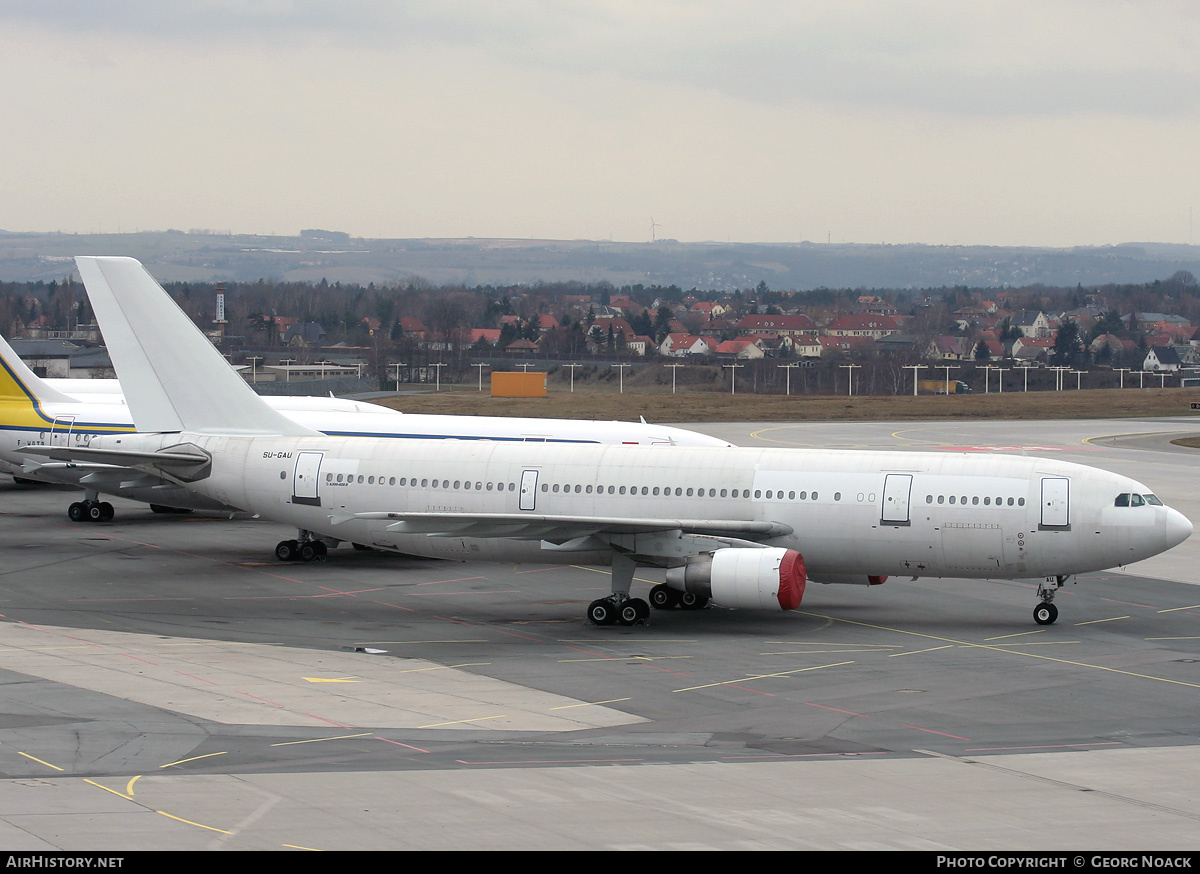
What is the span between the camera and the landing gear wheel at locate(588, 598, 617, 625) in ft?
119

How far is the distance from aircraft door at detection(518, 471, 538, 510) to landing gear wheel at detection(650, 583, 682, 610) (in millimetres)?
4265

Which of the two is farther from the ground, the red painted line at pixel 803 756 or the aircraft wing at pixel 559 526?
the aircraft wing at pixel 559 526

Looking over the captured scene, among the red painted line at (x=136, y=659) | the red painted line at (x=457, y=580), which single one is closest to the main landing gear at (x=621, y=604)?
the red painted line at (x=457, y=580)

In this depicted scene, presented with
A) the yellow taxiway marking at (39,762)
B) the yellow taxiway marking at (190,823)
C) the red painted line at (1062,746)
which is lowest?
the red painted line at (1062,746)

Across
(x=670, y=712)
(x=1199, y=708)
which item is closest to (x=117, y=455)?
(x=670, y=712)

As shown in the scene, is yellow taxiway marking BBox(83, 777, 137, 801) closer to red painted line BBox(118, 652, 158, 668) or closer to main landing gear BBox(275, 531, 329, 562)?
red painted line BBox(118, 652, 158, 668)

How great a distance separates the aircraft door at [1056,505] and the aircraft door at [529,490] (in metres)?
13.7

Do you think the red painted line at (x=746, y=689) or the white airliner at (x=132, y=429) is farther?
the white airliner at (x=132, y=429)

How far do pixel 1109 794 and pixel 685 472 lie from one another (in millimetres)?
18617

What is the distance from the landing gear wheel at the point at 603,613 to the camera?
36.2 meters

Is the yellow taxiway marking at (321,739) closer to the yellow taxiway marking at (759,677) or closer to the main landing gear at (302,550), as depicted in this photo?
the yellow taxiway marking at (759,677)

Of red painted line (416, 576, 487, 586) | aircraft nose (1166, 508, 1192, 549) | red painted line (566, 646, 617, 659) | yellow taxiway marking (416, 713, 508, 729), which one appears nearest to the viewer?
yellow taxiway marking (416, 713, 508, 729)

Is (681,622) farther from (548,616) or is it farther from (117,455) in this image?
(117,455)

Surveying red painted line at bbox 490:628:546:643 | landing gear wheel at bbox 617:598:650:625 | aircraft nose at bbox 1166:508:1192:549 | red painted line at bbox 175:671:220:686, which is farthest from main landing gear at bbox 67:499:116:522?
aircraft nose at bbox 1166:508:1192:549
